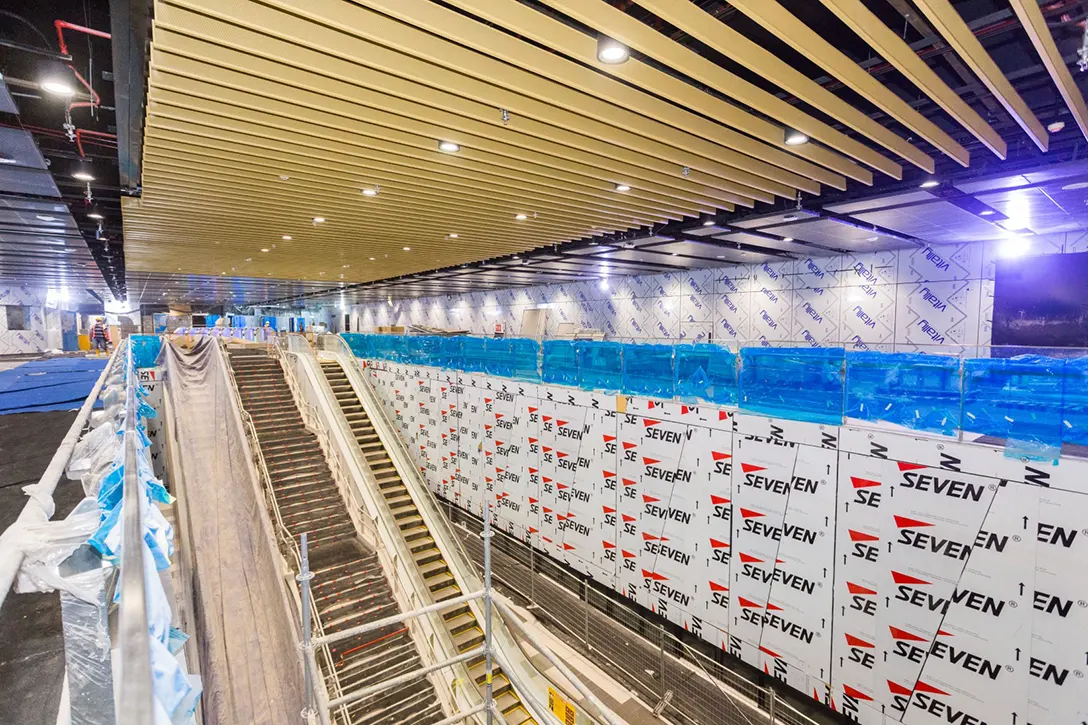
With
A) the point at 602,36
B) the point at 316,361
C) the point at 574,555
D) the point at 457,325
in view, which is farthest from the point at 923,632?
the point at 457,325

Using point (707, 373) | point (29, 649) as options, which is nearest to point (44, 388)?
point (29, 649)

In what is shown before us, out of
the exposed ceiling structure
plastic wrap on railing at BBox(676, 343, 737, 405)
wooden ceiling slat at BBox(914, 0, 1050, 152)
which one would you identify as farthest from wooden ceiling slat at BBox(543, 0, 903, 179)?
plastic wrap on railing at BBox(676, 343, 737, 405)

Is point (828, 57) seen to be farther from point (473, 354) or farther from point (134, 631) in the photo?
point (473, 354)

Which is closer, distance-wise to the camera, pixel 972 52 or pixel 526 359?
pixel 972 52

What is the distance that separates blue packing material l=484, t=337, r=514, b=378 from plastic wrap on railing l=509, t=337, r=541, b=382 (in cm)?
7

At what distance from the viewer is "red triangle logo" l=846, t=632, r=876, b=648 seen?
447 centimetres

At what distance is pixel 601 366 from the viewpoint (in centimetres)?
702

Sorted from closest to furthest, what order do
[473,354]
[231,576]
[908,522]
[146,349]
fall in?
[908,522] → [231,576] → [473,354] → [146,349]

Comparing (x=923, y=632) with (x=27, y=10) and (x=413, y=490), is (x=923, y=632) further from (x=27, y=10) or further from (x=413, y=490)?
(x=27, y=10)

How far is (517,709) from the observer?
588 cm

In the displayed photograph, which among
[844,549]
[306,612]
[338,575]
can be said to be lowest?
[338,575]

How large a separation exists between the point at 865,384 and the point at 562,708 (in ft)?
14.8

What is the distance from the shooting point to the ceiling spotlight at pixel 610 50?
10.5ft

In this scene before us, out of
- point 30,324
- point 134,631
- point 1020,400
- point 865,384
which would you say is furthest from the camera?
point 30,324
